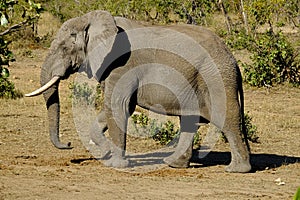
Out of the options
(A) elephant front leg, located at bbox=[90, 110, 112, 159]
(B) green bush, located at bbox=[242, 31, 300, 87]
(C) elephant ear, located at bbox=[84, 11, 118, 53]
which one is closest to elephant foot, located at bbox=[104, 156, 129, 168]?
(A) elephant front leg, located at bbox=[90, 110, 112, 159]

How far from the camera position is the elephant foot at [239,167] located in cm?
829

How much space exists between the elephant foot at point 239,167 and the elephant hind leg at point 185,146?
1.78 ft

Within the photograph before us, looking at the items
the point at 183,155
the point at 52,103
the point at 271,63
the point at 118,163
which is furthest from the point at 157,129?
the point at 271,63

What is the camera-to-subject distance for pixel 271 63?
15.7 m

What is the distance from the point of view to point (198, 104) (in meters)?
8.43

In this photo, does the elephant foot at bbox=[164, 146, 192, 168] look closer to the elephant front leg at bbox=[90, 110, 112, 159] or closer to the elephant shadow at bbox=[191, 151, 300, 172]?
the elephant shadow at bbox=[191, 151, 300, 172]

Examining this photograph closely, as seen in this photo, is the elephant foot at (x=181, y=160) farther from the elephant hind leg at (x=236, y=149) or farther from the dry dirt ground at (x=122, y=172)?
the elephant hind leg at (x=236, y=149)

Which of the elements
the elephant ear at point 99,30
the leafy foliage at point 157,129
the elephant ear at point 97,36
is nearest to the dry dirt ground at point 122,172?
the leafy foliage at point 157,129

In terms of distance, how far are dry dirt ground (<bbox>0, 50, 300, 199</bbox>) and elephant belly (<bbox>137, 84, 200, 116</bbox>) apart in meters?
0.68

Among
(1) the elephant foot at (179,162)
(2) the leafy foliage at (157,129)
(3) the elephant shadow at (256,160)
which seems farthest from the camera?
(2) the leafy foliage at (157,129)

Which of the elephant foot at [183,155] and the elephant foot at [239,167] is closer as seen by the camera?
the elephant foot at [239,167]

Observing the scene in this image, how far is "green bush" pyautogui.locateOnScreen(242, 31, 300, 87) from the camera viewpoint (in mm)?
15430

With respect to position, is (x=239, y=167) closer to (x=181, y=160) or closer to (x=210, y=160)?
(x=181, y=160)

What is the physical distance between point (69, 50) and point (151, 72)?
3.10ft
